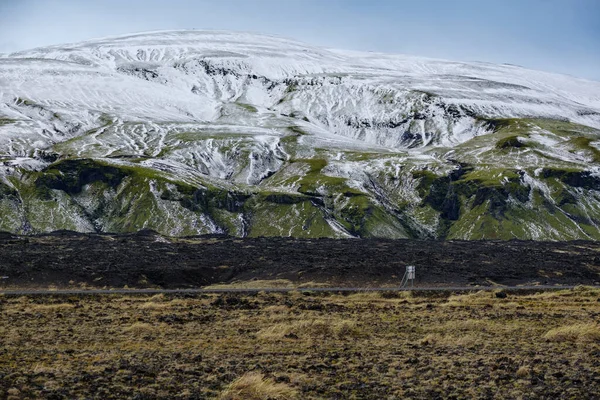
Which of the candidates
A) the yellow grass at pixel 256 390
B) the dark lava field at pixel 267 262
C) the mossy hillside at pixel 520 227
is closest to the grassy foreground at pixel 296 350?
the yellow grass at pixel 256 390

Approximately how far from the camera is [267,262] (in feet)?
296

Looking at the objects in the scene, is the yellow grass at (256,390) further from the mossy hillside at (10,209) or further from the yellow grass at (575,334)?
the mossy hillside at (10,209)

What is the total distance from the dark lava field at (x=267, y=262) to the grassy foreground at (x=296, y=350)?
27.1 m

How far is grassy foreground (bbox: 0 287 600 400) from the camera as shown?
66.9 ft

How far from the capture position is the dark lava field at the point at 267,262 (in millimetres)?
76000

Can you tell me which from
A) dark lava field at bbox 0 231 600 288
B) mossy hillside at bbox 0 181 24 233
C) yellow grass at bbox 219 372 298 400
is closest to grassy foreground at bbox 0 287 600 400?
yellow grass at bbox 219 372 298 400

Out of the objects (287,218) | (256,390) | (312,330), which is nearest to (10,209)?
(287,218)

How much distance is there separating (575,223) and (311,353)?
187 m

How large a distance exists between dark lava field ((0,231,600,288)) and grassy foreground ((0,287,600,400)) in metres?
27.1

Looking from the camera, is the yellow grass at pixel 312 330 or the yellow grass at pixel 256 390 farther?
the yellow grass at pixel 312 330

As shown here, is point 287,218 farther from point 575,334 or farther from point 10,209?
point 575,334

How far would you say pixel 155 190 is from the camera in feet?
625

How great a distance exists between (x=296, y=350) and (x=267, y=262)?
6229cm

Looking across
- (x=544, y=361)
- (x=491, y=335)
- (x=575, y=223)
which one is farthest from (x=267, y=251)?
(x=575, y=223)
